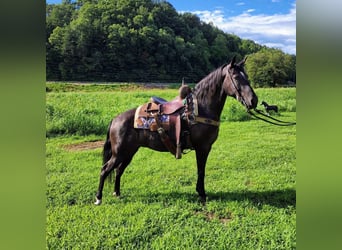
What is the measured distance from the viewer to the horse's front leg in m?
2.74

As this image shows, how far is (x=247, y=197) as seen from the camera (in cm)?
283

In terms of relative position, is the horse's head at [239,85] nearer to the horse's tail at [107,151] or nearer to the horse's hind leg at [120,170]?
the horse's hind leg at [120,170]

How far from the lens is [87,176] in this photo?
2781 millimetres

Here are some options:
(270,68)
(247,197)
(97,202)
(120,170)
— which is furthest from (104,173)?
(270,68)

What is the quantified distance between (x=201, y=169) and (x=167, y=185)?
0.32 m

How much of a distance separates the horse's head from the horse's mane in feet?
0.19

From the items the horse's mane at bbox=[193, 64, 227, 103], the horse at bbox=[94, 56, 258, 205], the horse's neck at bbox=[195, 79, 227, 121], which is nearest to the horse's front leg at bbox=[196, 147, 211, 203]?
the horse at bbox=[94, 56, 258, 205]

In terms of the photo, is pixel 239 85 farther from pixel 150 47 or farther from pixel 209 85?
pixel 150 47

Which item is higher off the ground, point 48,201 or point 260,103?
point 260,103
